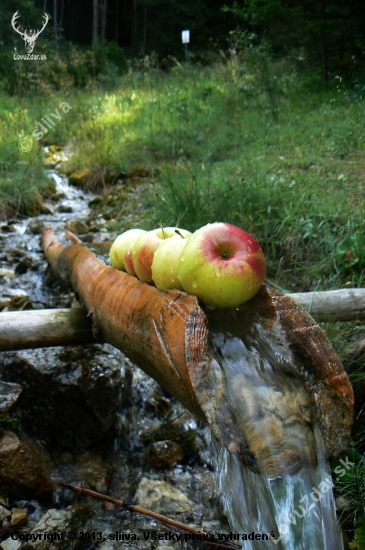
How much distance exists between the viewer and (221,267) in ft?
4.97

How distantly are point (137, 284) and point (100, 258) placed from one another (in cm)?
93

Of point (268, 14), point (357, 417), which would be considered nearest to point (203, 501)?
point (357, 417)

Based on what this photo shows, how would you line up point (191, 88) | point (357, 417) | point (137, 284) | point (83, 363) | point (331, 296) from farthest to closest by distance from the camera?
point (191, 88) < point (83, 363) < point (331, 296) < point (357, 417) < point (137, 284)

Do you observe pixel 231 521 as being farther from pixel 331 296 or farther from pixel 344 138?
pixel 344 138

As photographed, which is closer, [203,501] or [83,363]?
[203,501]

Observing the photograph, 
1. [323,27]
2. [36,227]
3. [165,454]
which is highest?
[323,27]

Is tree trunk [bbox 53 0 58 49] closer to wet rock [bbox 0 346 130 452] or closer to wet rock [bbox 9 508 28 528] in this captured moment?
wet rock [bbox 0 346 130 452]

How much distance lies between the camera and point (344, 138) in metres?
5.33

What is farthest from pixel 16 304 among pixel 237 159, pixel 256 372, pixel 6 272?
pixel 237 159

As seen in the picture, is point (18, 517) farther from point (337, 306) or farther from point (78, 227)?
point (78, 227)

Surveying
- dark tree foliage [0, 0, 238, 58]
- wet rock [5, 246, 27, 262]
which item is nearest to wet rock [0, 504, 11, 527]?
wet rock [5, 246, 27, 262]

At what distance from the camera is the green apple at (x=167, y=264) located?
1.69m

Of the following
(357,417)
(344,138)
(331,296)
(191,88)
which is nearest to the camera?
(357,417)

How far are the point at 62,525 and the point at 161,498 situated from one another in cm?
48
